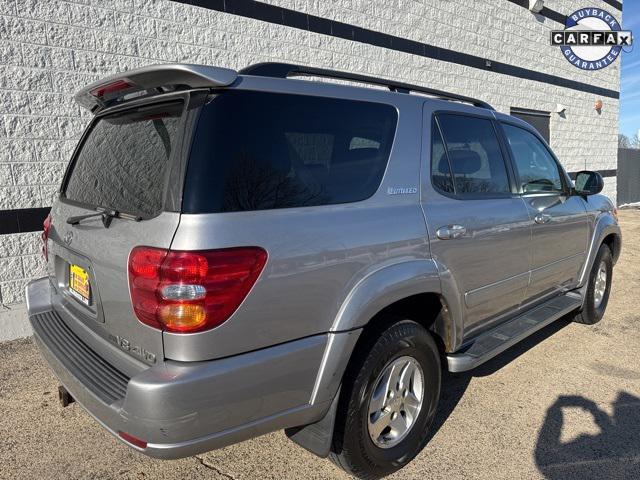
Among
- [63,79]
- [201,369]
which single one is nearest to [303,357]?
[201,369]

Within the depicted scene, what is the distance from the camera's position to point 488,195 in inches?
124

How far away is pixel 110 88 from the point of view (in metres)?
2.43

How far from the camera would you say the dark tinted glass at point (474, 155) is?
292 centimetres

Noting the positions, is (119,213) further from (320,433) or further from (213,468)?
(213,468)

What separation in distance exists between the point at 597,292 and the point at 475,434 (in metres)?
2.86

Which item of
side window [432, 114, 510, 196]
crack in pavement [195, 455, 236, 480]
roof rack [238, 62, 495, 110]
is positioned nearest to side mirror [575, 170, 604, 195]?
side window [432, 114, 510, 196]

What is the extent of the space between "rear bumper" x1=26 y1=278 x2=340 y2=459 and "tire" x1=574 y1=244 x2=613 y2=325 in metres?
3.57

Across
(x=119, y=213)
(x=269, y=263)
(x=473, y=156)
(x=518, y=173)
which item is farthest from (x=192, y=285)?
(x=518, y=173)

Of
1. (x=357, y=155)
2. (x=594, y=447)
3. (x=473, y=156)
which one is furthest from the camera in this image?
(x=473, y=156)

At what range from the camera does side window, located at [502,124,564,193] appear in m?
3.63

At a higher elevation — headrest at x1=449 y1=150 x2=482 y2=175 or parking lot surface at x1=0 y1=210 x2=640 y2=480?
headrest at x1=449 y1=150 x2=482 y2=175

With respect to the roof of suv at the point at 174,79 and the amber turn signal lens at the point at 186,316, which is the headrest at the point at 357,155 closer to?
the roof of suv at the point at 174,79

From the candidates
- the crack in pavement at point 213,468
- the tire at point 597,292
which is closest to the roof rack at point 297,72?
the crack in pavement at point 213,468

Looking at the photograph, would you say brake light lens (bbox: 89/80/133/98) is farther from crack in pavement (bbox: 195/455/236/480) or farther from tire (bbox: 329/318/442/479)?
crack in pavement (bbox: 195/455/236/480)
